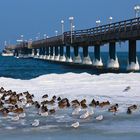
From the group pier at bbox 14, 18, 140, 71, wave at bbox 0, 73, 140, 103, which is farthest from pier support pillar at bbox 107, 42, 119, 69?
wave at bbox 0, 73, 140, 103

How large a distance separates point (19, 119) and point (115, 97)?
5.75m

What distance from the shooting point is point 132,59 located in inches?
2039

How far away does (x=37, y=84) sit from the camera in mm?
27891

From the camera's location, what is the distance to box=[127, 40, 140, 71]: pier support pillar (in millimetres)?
50438

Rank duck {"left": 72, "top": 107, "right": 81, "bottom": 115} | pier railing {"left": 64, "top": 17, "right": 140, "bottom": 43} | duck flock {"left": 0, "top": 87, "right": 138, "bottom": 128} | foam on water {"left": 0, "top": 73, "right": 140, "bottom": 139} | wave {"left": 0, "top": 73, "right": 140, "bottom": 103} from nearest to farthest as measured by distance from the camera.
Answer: foam on water {"left": 0, "top": 73, "right": 140, "bottom": 139}
duck flock {"left": 0, "top": 87, "right": 138, "bottom": 128}
duck {"left": 72, "top": 107, "right": 81, "bottom": 115}
wave {"left": 0, "top": 73, "right": 140, "bottom": 103}
pier railing {"left": 64, "top": 17, "right": 140, "bottom": 43}

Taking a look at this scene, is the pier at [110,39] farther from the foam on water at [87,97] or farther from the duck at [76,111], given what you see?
the duck at [76,111]

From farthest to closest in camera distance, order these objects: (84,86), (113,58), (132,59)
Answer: (113,58) → (132,59) → (84,86)

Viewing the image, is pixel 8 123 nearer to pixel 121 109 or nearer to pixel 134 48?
pixel 121 109

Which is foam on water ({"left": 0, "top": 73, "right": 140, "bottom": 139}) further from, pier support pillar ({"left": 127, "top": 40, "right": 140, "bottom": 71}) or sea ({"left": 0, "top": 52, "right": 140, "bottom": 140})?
pier support pillar ({"left": 127, "top": 40, "right": 140, "bottom": 71})

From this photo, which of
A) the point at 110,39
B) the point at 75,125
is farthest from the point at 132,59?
the point at 75,125

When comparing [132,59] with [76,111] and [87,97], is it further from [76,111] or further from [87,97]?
[76,111]

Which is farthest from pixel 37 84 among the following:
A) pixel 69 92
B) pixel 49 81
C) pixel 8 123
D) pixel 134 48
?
→ pixel 134 48

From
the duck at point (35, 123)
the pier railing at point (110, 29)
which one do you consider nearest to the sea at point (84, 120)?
the duck at point (35, 123)

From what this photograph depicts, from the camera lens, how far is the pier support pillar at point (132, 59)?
50438 millimetres
